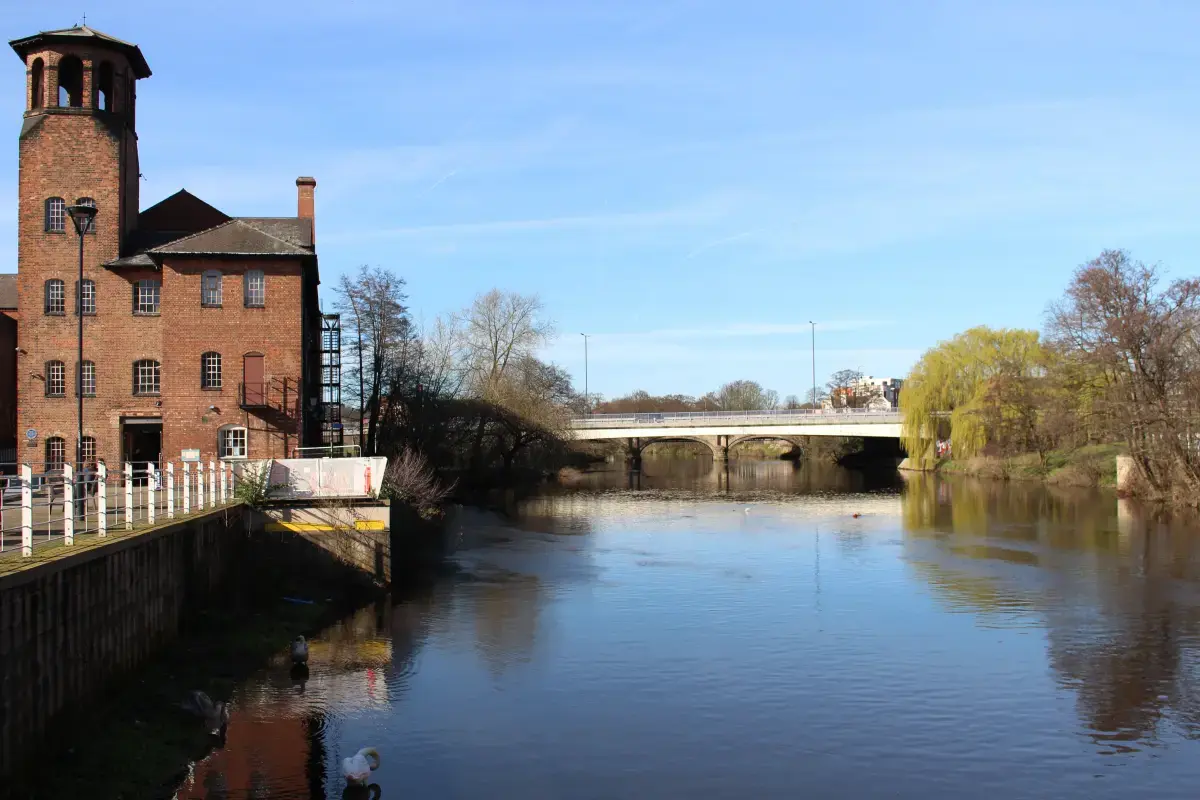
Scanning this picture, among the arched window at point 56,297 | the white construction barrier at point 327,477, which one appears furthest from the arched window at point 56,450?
the white construction barrier at point 327,477

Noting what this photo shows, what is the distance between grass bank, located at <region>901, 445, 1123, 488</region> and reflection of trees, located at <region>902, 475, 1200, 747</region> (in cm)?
445

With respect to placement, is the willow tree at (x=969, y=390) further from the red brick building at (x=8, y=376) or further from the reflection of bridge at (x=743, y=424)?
the red brick building at (x=8, y=376)

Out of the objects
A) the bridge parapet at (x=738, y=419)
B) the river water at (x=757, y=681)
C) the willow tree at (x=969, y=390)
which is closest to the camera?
the river water at (x=757, y=681)

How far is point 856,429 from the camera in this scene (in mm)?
71000

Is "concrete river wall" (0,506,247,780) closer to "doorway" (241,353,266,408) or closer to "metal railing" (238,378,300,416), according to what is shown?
"metal railing" (238,378,300,416)

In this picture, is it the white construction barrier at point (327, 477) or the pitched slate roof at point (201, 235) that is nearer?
the white construction barrier at point (327, 477)

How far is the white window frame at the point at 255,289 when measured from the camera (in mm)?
34062

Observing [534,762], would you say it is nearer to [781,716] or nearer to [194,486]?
[781,716]

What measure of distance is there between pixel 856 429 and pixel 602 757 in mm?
60362

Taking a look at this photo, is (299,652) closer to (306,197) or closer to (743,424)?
(306,197)

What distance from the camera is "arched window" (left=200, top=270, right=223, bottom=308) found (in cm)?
3378

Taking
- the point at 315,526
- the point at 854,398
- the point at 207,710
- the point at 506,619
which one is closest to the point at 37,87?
the point at 315,526

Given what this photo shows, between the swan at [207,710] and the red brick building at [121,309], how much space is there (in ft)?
68.3

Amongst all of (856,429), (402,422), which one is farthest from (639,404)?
(402,422)
